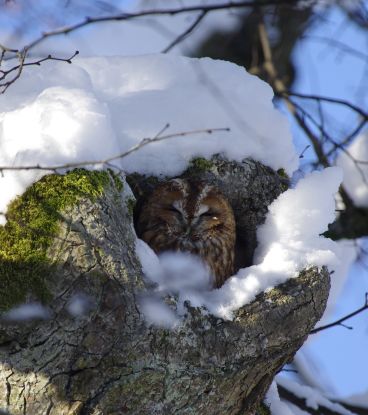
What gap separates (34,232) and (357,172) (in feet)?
8.94

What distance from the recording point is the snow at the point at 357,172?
16.9 ft

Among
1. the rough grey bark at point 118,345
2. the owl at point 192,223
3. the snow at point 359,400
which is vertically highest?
the owl at point 192,223

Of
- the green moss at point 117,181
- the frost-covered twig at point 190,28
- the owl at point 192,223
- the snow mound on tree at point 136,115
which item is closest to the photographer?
the snow mound on tree at point 136,115

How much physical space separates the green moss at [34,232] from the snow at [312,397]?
195 centimetres

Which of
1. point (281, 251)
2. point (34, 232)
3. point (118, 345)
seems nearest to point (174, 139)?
point (281, 251)

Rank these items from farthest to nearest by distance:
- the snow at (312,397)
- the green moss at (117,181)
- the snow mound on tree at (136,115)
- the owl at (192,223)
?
1. the snow at (312,397)
2. the owl at (192,223)
3. the green moss at (117,181)
4. the snow mound on tree at (136,115)

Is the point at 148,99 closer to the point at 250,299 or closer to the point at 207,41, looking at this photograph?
the point at 250,299

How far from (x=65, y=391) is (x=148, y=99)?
1388 millimetres

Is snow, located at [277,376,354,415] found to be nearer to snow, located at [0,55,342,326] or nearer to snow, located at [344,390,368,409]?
snow, located at [344,390,368,409]

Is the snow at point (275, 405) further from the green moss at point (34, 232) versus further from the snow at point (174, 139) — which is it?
the green moss at point (34, 232)

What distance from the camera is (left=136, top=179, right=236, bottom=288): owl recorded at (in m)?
3.88

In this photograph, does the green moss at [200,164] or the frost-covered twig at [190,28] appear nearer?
the green moss at [200,164]

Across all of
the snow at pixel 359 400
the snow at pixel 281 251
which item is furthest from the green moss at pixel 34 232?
the snow at pixel 359 400

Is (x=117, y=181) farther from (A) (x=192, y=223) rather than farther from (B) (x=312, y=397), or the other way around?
(B) (x=312, y=397)
